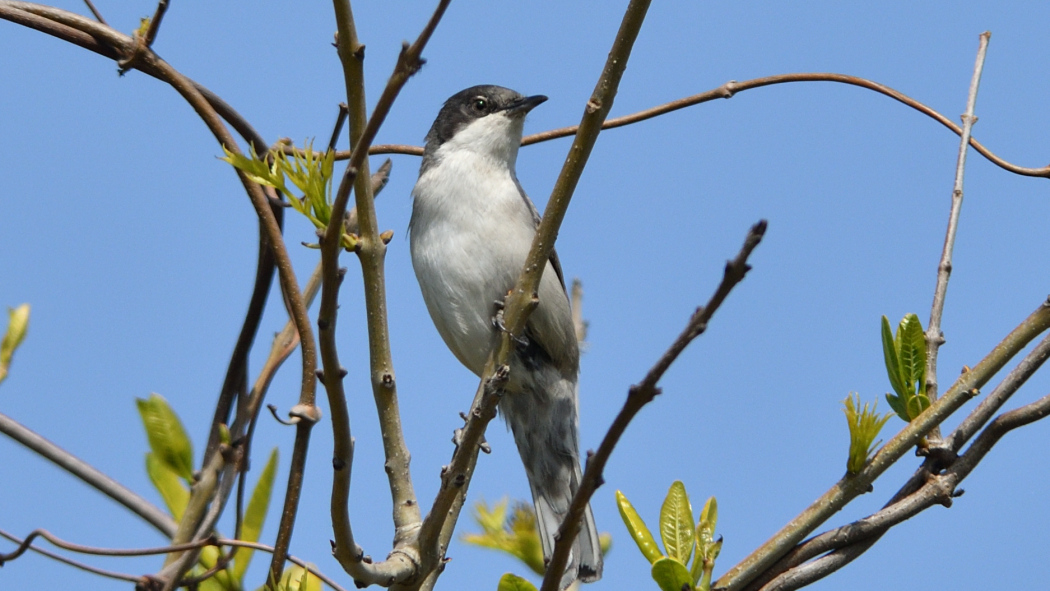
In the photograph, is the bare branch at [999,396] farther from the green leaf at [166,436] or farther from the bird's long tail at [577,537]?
the green leaf at [166,436]

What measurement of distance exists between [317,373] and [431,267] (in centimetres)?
270

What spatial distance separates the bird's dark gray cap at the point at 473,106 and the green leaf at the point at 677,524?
3362mm

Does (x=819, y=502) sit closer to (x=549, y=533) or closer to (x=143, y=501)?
(x=143, y=501)

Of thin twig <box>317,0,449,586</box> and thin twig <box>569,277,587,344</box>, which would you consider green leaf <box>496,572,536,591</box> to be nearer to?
thin twig <box>317,0,449,586</box>

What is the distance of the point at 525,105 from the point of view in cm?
547

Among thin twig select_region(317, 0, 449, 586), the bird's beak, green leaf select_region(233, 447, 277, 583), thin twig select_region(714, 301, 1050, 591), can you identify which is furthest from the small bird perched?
thin twig select_region(714, 301, 1050, 591)

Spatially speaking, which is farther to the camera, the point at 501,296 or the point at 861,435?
the point at 501,296

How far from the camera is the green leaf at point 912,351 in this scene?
2408 mm

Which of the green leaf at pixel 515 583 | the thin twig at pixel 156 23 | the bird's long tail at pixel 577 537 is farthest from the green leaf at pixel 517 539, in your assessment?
the thin twig at pixel 156 23

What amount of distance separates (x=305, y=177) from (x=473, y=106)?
3.58 m

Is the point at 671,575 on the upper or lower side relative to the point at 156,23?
lower

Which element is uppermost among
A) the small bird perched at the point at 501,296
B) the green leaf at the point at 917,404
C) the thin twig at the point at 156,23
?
the small bird perched at the point at 501,296

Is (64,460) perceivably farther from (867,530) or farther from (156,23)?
(867,530)

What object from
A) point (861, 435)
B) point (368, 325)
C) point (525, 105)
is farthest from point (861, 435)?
point (525, 105)
